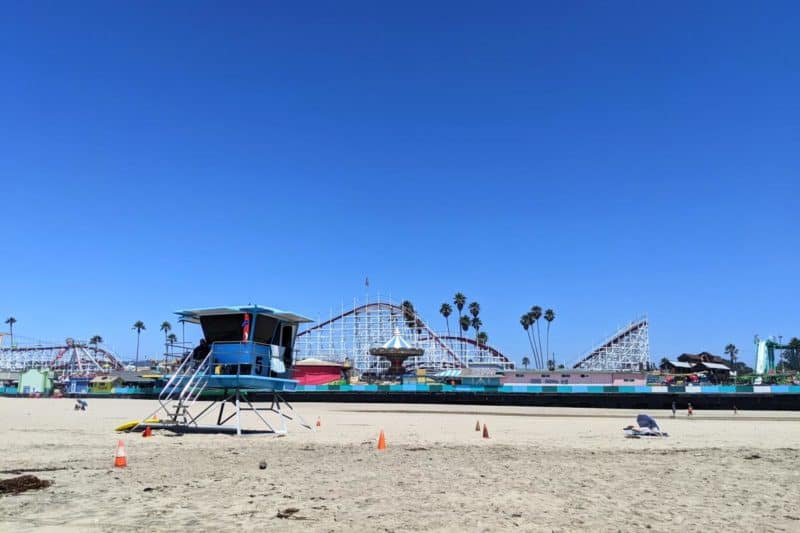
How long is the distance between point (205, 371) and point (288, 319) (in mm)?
3455

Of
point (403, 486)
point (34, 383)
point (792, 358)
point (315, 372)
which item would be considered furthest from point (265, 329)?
point (792, 358)

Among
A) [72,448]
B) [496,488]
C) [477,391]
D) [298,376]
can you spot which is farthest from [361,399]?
[496,488]

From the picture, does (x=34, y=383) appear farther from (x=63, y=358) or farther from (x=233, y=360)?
(x=63, y=358)

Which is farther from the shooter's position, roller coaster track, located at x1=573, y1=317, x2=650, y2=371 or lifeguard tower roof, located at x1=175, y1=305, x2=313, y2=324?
roller coaster track, located at x1=573, y1=317, x2=650, y2=371

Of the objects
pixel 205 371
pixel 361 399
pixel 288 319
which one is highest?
pixel 288 319

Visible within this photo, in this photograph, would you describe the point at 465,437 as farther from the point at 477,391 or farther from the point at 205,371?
the point at 477,391

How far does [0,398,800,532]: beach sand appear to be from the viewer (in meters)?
7.13

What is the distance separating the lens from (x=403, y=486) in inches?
380

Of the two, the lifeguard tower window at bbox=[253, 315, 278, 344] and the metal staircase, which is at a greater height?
the lifeguard tower window at bbox=[253, 315, 278, 344]

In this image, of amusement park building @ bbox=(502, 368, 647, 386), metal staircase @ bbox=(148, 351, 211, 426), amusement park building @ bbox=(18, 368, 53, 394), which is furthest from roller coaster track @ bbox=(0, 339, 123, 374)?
metal staircase @ bbox=(148, 351, 211, 426)

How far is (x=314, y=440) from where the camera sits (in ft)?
59.8

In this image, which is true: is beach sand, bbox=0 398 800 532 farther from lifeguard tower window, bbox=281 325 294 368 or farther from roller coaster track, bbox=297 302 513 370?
roller coaster track, bbox=297 302 513 370

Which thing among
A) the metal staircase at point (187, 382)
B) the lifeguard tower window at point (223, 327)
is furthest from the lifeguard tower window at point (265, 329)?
the metal staircase at point (187, 382)

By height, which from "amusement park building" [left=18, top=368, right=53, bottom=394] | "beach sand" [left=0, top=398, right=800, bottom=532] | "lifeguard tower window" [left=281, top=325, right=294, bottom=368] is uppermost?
"lifeguard tower window" [left=281, top=325, right=294, bottom=368]
